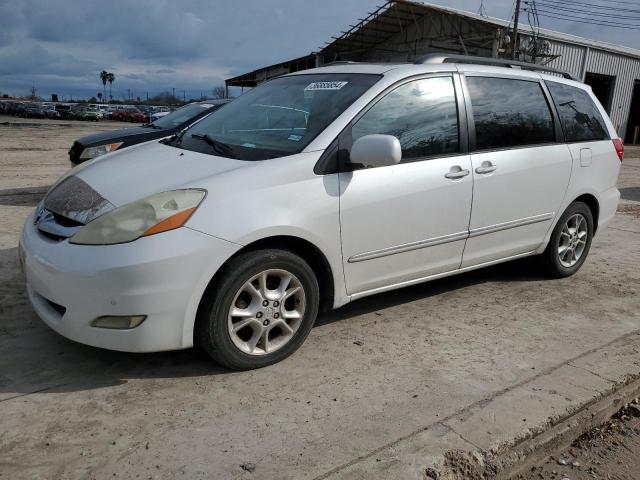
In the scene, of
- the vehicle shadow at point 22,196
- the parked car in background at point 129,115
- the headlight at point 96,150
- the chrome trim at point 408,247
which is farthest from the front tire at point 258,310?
the parked car in background at point 129,115

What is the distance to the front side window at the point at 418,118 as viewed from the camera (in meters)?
3.51

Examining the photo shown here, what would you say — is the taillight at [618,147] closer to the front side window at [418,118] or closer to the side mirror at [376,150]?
the front side window at [418,118]

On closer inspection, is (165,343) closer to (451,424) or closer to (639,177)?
(451,424)

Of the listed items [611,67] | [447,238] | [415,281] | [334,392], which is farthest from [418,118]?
[611,67]

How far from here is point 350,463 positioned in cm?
237

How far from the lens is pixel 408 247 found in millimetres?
3633

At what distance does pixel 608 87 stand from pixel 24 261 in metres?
31.9

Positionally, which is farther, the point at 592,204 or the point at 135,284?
the point at 592,204

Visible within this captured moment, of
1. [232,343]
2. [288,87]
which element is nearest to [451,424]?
[232,343]

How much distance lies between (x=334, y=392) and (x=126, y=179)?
1.67m

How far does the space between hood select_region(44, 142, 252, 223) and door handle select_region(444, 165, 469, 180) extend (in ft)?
4.66

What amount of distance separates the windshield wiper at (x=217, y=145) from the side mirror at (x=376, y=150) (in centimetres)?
74

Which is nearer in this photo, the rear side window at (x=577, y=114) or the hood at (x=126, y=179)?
the hood at (x=126, y=179)

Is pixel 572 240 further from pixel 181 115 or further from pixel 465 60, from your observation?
pixel 181 115
